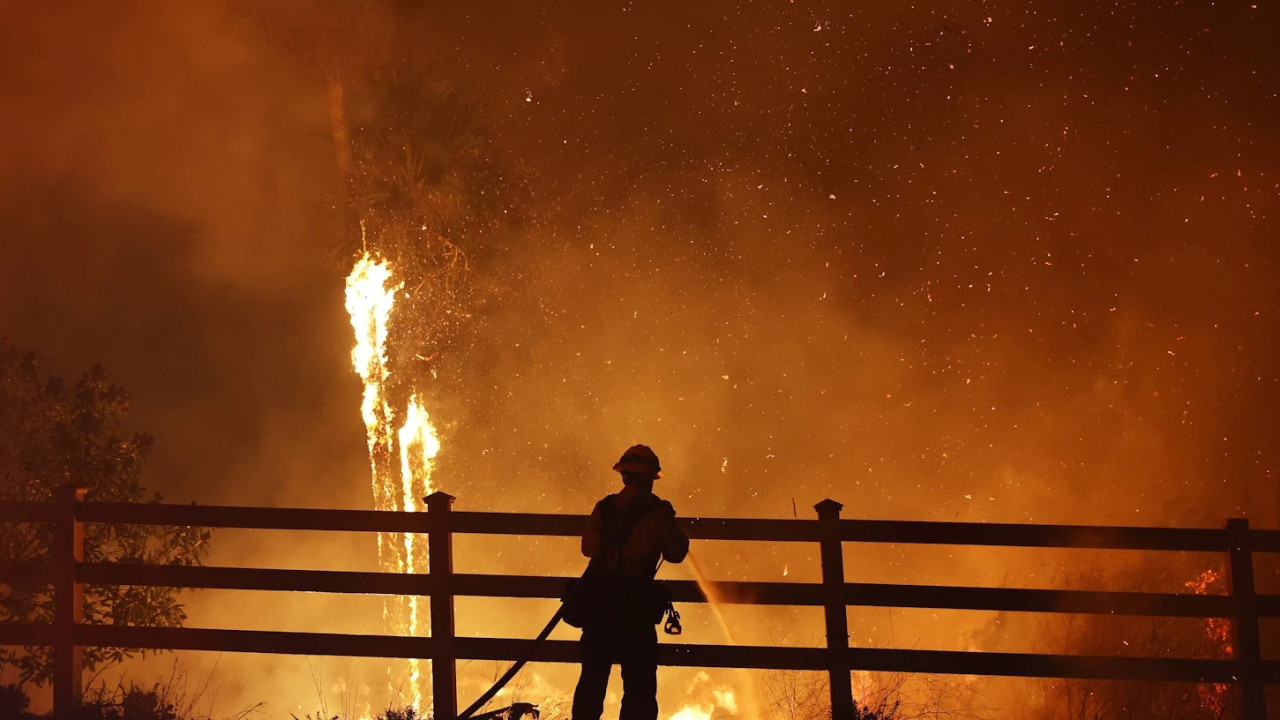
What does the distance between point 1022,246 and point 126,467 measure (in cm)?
1581

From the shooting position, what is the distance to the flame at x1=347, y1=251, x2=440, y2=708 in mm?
30047

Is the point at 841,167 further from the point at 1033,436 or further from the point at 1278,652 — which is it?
the point at 1278,652

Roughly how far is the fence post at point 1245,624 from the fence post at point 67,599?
674 centimetres

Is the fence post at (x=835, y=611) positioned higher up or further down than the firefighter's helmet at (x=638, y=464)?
further down

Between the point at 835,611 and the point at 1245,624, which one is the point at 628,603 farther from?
the point at 1245,624

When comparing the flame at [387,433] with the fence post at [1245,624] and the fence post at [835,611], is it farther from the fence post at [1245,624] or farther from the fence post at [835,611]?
the fence post at [1245,624]

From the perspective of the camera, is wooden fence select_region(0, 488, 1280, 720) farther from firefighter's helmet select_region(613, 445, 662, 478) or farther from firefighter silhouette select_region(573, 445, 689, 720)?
firefighter's helmet select_region(613, 445, 662, 478)

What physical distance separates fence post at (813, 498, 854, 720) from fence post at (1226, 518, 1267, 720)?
214cm

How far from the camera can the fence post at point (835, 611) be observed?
5.93 meters

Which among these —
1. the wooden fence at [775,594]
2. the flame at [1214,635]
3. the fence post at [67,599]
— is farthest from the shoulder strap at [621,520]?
the flame at [1214,635]

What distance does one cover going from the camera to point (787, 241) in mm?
27609

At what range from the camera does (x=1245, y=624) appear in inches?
232

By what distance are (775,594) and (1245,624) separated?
8.51 feet

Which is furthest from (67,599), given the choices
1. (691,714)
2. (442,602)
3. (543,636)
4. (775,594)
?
(691,714)
